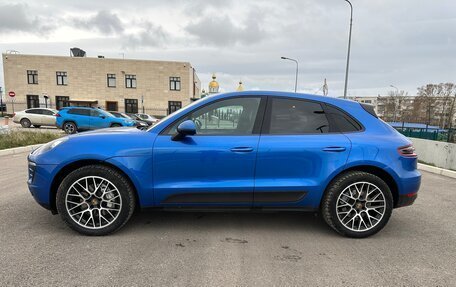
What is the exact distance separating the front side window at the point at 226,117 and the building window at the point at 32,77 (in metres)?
47.6

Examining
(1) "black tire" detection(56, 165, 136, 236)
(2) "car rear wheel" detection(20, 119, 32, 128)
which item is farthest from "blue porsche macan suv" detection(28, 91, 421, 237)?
(2) "car rear wheel" detection(20, 119, 32, 128)

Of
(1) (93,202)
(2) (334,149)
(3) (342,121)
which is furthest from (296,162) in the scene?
(1) (93,202)

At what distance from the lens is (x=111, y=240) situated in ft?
11.4

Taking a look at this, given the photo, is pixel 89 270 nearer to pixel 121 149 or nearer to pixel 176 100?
pixel 121 149

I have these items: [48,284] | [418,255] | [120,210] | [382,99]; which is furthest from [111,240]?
[382,99]

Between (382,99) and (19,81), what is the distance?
7068cm

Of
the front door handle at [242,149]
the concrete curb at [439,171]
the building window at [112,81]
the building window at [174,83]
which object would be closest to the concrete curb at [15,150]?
the front door handle at [242,149]

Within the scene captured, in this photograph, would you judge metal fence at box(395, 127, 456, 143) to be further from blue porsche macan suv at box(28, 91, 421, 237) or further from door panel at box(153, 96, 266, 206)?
door panel at box(153, 96, 266, 206)

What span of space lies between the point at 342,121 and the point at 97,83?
4494 centimetres

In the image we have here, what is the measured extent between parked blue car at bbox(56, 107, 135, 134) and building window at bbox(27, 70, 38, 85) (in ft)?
102

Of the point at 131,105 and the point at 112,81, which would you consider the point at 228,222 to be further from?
the point at 112,81

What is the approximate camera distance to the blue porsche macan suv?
3426 mm

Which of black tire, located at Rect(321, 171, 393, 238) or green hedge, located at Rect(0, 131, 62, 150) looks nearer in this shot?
black tire, located at Rect(321, 171, 393, 238)

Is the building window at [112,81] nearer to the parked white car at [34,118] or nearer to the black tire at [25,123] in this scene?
the parked white car at [34,118]
